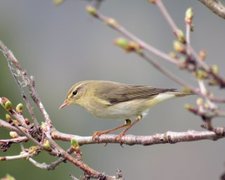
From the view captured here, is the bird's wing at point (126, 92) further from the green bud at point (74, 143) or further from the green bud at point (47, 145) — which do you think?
the green bud at point (47, 145)

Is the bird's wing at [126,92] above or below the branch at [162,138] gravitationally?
above

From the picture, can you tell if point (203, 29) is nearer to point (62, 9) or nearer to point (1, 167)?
point (62, 9)

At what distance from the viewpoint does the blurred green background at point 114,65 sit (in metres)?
28.7

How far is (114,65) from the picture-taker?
149 ft

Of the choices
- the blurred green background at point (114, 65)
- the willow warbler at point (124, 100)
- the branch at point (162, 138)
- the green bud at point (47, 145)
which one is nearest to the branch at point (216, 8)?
the branch at point (162, 138)

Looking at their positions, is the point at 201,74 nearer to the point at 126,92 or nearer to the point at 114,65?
the point at 126,92

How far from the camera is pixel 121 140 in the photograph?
5422mm

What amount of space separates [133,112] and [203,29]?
138ft

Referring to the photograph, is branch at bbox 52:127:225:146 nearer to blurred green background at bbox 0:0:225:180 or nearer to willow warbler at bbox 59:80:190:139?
willow warbler at bbox 59:80:190:139

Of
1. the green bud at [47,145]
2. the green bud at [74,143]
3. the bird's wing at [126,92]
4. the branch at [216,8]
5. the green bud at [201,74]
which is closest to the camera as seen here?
the green bud at [201,74]

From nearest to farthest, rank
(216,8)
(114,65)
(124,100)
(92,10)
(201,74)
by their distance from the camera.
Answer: (201,74) < (92,10) < (216,8) < (124,100) < (114,65)

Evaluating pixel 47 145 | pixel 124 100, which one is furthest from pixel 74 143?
pixel 124 100

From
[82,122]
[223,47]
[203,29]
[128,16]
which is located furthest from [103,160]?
[128,16]

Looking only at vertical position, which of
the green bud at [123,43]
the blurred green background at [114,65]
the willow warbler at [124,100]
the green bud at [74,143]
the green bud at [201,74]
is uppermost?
the blurred green background at [114,65]
